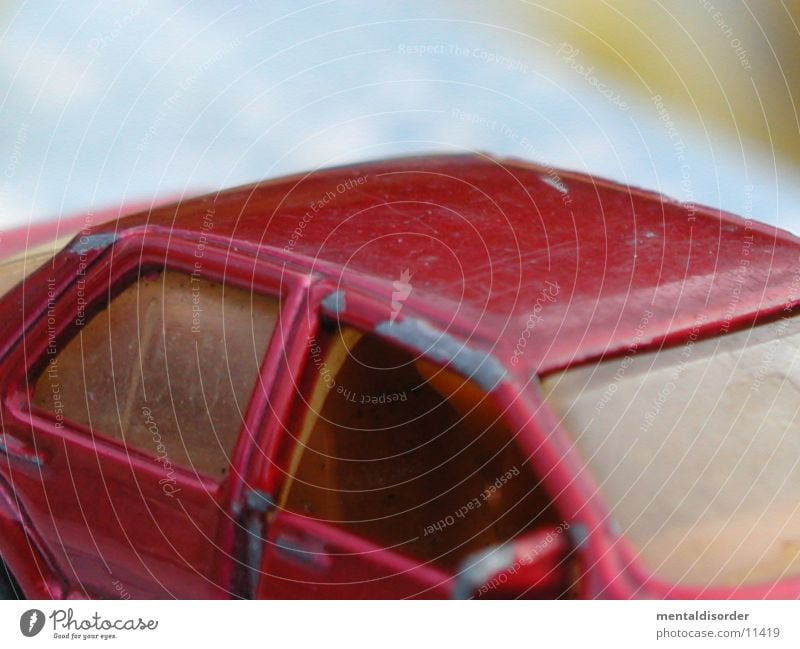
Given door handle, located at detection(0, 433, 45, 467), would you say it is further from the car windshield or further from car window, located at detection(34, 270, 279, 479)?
the car windshield

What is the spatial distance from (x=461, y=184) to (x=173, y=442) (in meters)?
0.49

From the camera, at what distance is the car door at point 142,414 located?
0.97m

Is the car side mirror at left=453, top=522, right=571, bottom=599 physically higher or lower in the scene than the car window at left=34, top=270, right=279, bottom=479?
lower

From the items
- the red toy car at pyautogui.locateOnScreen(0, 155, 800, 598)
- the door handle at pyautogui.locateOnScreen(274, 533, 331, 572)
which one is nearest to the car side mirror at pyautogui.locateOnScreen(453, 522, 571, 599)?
the red toy car at pyautogui.locateOnScreen(0, 155, 800, 598)

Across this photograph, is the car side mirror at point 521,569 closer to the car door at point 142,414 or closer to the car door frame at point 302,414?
the car door frame at point 302,414

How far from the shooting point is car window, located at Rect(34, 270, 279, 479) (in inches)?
38.5

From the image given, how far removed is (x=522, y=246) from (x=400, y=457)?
271 mm

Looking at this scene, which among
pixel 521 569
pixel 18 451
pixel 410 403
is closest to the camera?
pixel 521 569

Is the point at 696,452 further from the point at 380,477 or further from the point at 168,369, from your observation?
the point at 168,369

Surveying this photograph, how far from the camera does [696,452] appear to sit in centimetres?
89

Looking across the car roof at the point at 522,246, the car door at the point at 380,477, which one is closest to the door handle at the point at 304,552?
the car door at the point at 380,477

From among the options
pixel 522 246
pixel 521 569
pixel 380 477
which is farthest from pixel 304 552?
pixel 522 246

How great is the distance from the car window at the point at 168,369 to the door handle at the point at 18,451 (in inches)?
2.0

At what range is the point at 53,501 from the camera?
3.51ft
